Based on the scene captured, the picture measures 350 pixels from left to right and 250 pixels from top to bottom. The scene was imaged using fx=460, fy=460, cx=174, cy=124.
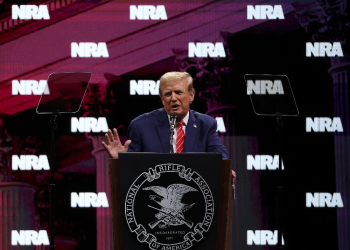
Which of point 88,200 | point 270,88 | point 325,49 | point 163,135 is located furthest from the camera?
point 325,49

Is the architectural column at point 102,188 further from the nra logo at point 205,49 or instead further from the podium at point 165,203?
the podium at point 165,203

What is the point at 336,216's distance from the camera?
15.3 feet

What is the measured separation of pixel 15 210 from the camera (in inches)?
183

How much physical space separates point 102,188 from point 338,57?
9.04ft

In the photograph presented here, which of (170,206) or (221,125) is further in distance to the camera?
(221,125)

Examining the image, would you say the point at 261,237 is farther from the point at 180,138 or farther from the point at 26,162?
the point at 26,162

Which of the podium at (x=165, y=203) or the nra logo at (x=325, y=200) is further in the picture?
the nra logo at (x=325, y=200)

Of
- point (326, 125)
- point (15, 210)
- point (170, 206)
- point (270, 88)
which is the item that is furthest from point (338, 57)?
point (15, 210)

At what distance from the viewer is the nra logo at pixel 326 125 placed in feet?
15.4

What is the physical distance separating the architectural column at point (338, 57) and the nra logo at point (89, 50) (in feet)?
6.61

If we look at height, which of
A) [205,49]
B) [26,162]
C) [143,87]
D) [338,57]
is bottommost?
[26,162]

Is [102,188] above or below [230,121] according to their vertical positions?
below

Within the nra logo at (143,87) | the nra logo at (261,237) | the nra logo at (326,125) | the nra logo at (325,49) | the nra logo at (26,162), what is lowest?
the nra logo at (261,237)

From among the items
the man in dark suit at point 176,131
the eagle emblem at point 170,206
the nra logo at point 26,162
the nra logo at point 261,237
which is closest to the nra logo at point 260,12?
the man in dark suit at point 176,131
